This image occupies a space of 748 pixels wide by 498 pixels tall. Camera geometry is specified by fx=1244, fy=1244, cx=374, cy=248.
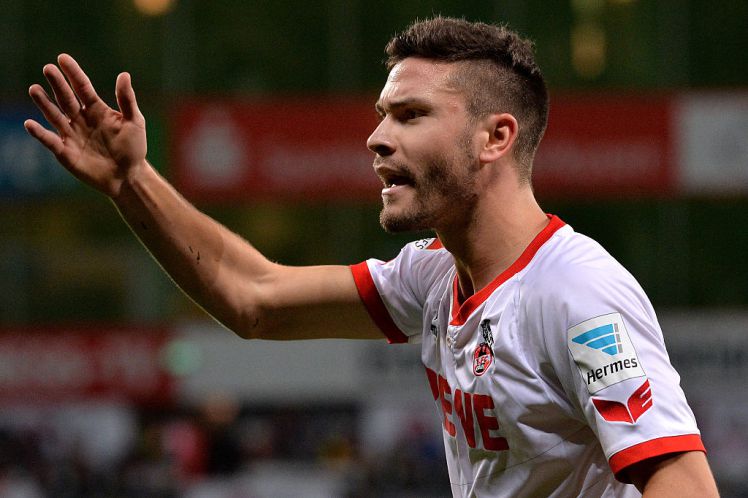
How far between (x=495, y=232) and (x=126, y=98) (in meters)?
1.04

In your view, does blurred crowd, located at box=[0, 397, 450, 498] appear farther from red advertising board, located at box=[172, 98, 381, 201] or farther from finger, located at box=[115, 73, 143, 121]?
finger, located at box=[115, 73, 143, 121]

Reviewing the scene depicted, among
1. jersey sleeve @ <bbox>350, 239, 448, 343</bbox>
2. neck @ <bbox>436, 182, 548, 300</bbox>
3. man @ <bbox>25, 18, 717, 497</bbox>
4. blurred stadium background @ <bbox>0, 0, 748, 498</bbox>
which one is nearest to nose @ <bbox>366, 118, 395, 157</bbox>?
man @ <bbox>25, 18, 717, 497</bbox>

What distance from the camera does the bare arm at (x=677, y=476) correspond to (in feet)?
8.38

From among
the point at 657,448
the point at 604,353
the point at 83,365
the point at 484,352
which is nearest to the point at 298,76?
the point at 83,365

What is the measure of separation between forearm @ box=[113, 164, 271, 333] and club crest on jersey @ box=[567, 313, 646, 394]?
1.25 metres

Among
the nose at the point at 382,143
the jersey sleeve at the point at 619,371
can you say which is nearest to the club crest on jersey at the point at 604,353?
the jersey sleeve at the point at 619,371

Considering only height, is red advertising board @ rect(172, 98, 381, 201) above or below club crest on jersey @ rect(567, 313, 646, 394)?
below

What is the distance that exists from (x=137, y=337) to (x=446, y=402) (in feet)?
45.0

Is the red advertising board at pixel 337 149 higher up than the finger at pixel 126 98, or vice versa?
the finger at pixel 126 98

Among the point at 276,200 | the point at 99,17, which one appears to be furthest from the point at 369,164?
the point at 99,17

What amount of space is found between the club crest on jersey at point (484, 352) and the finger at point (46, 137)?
1224 millimetres

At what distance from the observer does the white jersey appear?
8.64 feet

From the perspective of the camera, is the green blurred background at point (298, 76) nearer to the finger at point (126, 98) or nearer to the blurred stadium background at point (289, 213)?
the blurred stadium background at point (289, 213)

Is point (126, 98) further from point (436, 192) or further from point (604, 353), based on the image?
point (604, 353)
